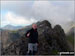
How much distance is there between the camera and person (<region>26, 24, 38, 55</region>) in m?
9.45

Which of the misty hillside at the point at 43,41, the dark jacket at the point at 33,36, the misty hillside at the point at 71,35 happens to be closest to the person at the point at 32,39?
the dark jacket at the point at 33,36

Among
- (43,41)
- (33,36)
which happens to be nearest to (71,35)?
(43,41)

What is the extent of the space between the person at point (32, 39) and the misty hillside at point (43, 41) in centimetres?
11

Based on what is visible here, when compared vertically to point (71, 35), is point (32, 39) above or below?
below

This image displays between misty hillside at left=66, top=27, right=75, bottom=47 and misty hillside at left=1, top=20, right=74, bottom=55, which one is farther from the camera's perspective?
misty hillside at left=1, top=20, right=74, bottom=55

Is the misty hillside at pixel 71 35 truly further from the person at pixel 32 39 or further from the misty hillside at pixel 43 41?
the person at pixel 32 39

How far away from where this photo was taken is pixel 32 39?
9492 millimetres

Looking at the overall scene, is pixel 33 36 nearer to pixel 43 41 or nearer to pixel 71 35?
pixel 43 41

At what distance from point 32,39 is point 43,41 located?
1.13 ft

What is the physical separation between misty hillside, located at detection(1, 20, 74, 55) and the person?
110 millimetres

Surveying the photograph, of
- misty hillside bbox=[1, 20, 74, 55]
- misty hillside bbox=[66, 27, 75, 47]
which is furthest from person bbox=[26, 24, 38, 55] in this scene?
misty hillside bbox=[66, 27, 75, 47]

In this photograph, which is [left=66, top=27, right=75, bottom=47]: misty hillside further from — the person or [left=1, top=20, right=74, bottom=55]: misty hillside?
the person

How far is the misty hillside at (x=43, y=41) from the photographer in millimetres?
9438

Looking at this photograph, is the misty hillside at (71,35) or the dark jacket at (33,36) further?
the dark jacket at (33,36)
